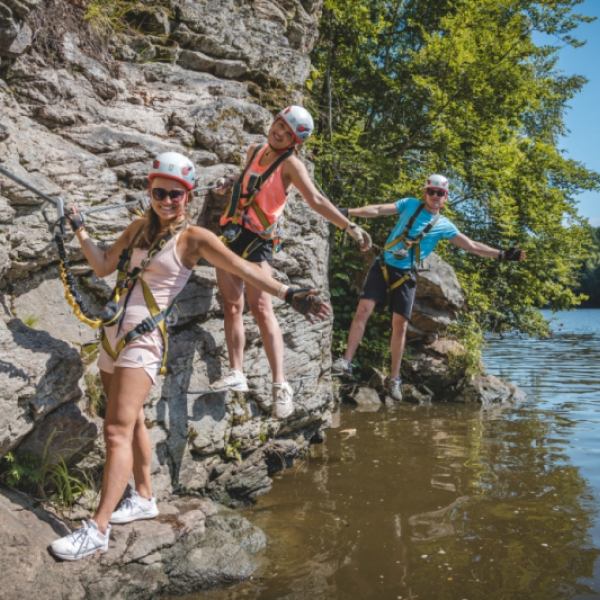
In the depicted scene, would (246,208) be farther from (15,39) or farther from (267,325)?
(15,39)

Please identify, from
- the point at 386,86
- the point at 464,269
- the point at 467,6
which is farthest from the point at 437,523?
the point at 467,6

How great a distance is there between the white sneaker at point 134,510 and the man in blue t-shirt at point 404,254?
3.28 meters

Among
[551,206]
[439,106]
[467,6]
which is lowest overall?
[551,206]

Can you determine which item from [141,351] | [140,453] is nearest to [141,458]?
[140,453]

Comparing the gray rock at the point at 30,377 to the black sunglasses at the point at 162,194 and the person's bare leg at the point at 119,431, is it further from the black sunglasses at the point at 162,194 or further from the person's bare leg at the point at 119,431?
the black sunglasses at the point at 162,194

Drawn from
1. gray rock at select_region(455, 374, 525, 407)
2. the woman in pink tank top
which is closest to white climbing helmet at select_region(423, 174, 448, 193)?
the woman in pink tank top

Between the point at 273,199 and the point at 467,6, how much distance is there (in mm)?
11136

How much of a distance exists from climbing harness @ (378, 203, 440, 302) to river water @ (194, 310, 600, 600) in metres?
2.26

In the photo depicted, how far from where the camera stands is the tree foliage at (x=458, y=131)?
1309 cm

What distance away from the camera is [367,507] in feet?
19.5

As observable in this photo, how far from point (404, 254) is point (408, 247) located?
113 mm

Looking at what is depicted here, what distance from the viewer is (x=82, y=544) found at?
153 inches

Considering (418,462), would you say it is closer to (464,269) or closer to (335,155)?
(335,155)

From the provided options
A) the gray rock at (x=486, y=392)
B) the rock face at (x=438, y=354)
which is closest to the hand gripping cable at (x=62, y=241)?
the rock face at (x=438, y=354)
